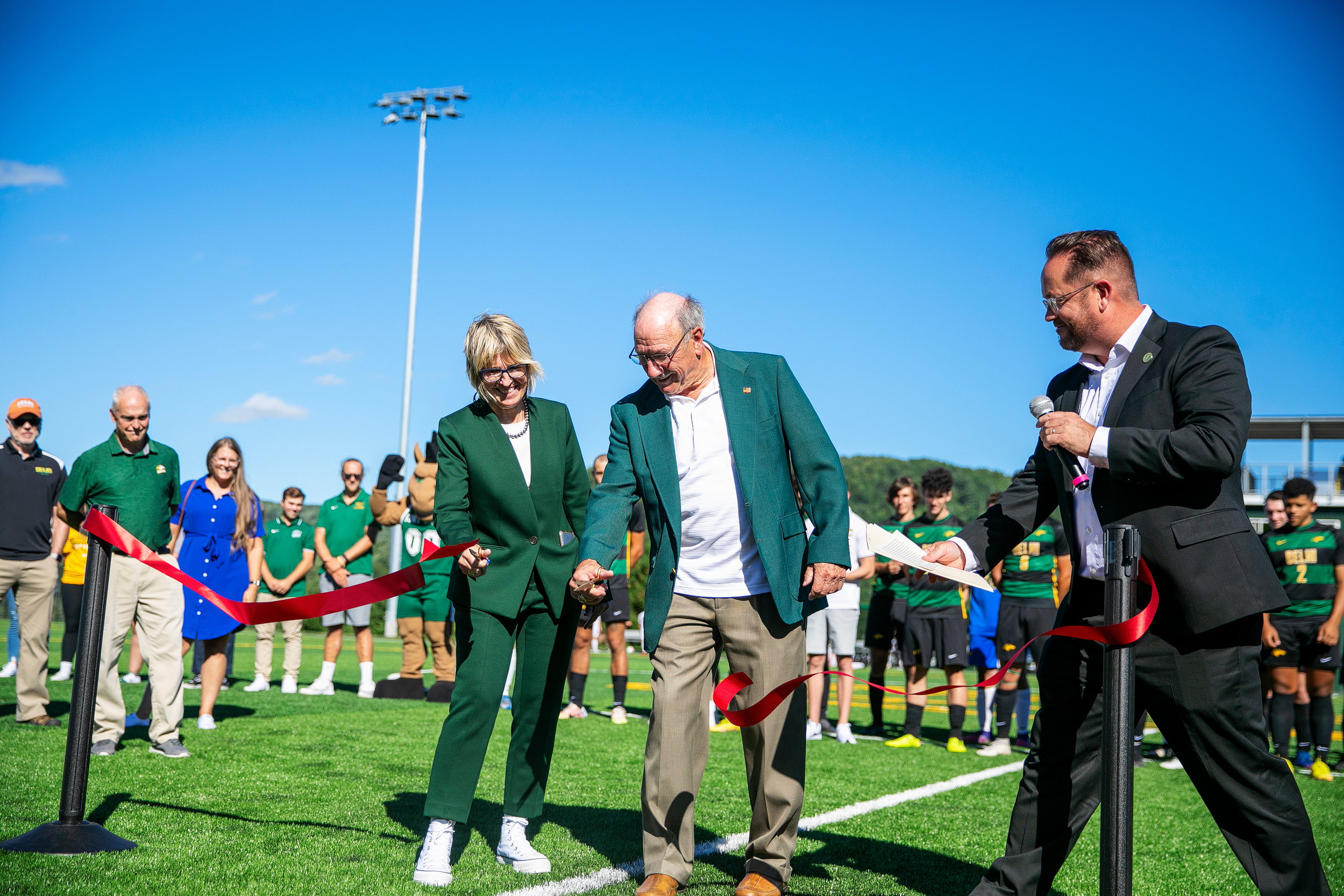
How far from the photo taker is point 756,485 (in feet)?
13.2

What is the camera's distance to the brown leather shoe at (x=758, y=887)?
385cm

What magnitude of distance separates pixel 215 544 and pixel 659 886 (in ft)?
17.1

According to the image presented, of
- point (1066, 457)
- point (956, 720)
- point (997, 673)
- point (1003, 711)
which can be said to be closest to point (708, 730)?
point (997, 673)

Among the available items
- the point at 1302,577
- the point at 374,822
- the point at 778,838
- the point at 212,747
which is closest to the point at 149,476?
the point at 212,747

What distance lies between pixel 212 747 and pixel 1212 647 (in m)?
6.24

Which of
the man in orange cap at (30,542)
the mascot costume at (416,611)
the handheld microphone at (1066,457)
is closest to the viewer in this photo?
the handheld microphone at (1066,457)

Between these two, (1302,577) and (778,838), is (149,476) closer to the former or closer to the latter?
(778,838)

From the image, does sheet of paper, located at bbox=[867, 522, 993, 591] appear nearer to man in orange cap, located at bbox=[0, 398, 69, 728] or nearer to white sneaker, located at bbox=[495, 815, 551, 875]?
white sneaker, located at bbox=[495, 815, 551, 875]

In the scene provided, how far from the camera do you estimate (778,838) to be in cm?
397

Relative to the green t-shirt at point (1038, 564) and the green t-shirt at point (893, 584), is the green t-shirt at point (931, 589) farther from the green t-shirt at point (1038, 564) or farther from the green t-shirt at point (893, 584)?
the green t-shirt at point (1038, 564)

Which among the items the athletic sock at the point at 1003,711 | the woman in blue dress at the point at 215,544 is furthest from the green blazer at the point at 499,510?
the athletic sock at the point at 1003,711

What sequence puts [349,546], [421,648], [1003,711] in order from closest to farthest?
1. [1003,711]
2. [421,648]
3. [349,546]

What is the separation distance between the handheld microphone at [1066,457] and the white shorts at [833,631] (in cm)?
628

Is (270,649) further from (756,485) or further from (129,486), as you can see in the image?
(756,485)
